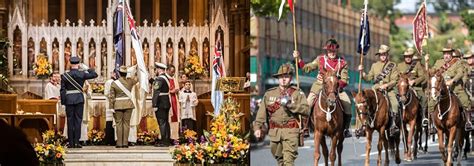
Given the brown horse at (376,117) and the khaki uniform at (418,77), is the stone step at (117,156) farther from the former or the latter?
the khaki uniform at (418,77)

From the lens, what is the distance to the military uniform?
30.6ft

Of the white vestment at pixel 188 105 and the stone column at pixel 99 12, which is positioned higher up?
the stone column at pixel 99 12

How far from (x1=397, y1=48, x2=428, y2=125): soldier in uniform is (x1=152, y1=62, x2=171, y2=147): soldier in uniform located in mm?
1943

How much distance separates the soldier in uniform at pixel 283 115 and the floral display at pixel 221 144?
54cm

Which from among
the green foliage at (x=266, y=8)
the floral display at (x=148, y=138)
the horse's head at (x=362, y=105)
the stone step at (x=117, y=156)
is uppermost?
the green foliage at (x=266, y=8)

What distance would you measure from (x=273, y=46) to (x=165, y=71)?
127 centimetres

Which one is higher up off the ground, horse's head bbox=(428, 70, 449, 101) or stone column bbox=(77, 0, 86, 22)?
stone column bbox=(77, 0, 86, 22)

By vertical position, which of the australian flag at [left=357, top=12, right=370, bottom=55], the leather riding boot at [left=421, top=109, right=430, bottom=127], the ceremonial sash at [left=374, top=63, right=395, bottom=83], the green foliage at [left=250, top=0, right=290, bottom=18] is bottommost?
the leather riding boot at [left=421, top=109, right=430, bottom=127]

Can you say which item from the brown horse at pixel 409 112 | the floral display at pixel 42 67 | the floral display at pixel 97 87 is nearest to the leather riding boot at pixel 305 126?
the brown horse at pixel 409 112

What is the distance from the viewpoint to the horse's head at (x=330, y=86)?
9.02m

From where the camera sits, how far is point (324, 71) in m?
9.04

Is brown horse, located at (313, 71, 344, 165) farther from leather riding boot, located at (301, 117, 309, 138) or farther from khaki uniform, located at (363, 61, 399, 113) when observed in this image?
khaki uniform, located at (363, 61, 399, 113)

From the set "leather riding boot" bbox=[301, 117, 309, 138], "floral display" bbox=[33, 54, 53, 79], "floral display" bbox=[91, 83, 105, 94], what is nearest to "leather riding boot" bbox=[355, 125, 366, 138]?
"leather riding boot" bbox=[301, 117, 309, 138]

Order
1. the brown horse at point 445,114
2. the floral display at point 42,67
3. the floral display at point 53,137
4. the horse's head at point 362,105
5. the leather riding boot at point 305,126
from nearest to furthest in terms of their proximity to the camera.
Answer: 1. the leather riding boot at point 305,126
2. the horse's head at point 362,105
3. the floral display at point 53,137
4. the floral display at point 42,67
5. the brown horse at point 445,114
